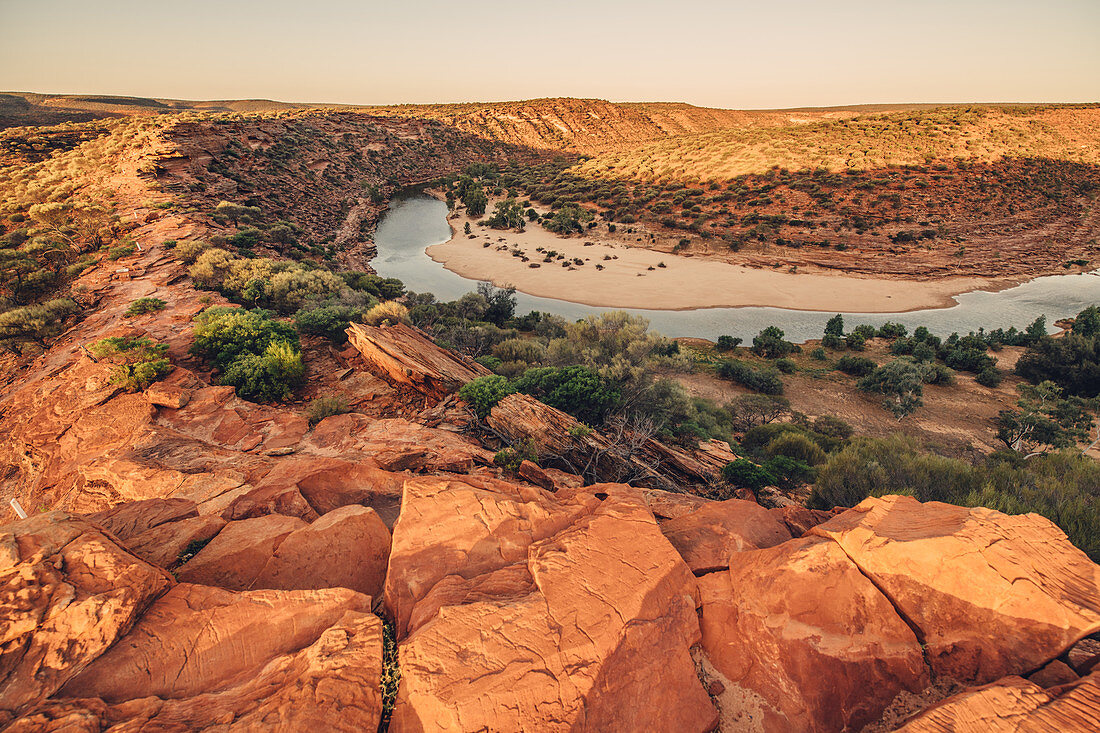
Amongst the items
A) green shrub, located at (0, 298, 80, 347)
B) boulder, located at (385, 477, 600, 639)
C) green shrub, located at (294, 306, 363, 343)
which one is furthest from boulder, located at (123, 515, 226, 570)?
green shrub, located at (0, 298, 80, 347)

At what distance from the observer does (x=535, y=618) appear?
413 centimetres

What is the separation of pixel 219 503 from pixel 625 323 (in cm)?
1579

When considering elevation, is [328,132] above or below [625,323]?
above

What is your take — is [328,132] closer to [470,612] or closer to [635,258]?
[635,258]

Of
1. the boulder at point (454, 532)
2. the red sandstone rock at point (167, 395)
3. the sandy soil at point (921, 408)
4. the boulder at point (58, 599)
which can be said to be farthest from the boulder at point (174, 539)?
the sandy soil at point (921, 408)

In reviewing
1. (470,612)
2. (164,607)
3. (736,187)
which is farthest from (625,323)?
(736,187)

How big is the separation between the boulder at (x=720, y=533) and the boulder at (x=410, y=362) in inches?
299

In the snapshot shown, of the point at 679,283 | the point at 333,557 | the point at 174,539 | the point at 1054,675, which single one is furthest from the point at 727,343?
the point at 174,539

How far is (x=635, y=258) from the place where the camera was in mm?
39781

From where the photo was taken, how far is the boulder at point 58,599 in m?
3.16

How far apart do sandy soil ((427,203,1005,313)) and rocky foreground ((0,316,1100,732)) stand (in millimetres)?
27381

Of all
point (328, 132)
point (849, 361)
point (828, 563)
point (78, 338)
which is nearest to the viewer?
point (828, 563)

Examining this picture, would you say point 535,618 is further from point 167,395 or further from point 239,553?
point 167,395

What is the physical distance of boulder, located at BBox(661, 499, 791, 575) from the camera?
17.6ft
